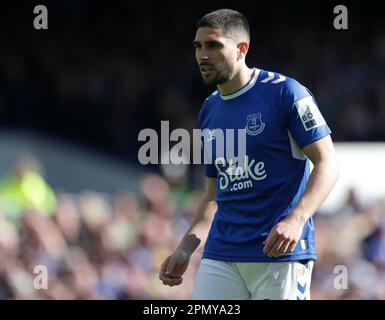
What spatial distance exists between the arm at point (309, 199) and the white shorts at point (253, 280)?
0.21 meters

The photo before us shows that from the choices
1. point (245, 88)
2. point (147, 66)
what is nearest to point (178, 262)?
point (245, 88)

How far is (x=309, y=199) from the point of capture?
534 cm

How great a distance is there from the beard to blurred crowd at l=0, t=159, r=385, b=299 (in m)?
4.40

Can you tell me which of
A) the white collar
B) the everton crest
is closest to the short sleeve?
the everton crest

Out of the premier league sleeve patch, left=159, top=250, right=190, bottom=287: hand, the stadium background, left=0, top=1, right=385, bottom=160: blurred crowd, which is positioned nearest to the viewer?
the premier league sleeve patch

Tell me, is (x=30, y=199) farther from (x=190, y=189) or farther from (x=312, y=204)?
(x=312, y=204)

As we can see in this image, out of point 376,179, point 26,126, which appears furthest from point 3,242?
point 26,126

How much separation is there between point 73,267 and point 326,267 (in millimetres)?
2813

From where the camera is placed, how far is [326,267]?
34.7 feet

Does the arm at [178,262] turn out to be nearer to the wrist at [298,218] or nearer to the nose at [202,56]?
the wrist at [298,218]

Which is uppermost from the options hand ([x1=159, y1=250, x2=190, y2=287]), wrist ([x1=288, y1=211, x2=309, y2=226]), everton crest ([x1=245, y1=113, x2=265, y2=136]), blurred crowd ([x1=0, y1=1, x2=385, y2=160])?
blurred crowd ([x1=0, y1=1, x2=385, y2=160])

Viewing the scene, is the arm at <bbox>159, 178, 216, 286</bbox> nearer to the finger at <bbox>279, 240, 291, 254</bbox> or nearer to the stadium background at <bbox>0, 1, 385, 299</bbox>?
the stadium background at <bbox>0, 1, 385, 299</bbox>

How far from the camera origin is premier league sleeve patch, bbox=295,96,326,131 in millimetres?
5551

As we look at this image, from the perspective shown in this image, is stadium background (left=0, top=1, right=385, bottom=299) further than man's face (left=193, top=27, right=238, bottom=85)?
Yes
